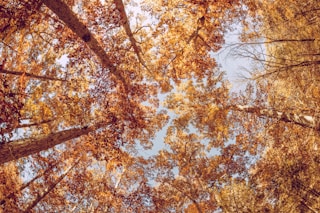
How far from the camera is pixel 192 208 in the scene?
1228 cm

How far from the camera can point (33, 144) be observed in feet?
19.1

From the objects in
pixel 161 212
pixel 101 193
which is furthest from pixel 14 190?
pixel 161 212

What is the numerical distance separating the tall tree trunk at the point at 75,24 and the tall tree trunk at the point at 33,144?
2.13m

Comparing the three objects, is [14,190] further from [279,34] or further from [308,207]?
[279,34]

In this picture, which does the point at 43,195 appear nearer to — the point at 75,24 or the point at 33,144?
the point at 33,144

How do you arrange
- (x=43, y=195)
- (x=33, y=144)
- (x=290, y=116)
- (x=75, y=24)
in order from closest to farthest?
(x=75, y=24), (x=33, y=144), (x=290, y=116), (x=43, y=195)

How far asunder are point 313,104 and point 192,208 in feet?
29.2

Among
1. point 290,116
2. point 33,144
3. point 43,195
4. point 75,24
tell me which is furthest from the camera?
point 43,195

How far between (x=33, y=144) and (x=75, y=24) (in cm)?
307

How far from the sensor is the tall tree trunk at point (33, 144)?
199 inches

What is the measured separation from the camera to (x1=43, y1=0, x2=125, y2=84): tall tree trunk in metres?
4.91

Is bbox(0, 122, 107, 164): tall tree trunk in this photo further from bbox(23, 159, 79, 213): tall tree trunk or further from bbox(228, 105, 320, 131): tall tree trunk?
bbox(228, 105, 320, 131): tall tree trunk

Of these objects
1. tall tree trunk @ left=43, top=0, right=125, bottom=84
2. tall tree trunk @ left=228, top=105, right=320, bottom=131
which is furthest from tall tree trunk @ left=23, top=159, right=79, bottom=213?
tall tree trunk @ left=228, top=105, right=320, bottom=131

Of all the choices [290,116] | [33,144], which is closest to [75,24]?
[33,144]
